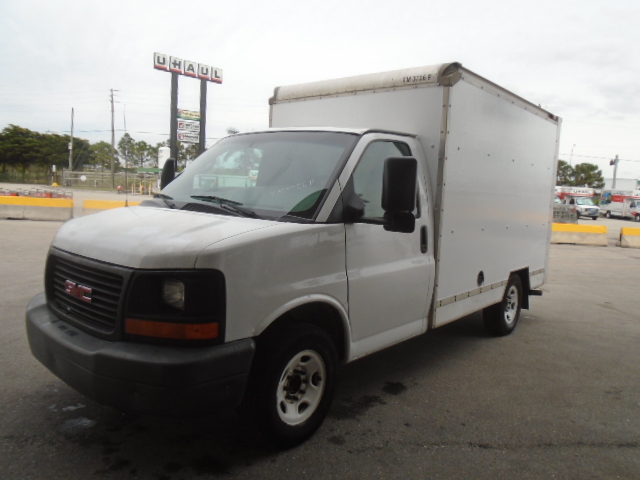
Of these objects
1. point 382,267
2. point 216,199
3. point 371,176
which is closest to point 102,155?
point 216,199

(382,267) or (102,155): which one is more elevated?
(102,155)

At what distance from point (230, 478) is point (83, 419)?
4.20ft

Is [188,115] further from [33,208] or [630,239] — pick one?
[630,239]

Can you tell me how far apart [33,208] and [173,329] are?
1666 centimetres

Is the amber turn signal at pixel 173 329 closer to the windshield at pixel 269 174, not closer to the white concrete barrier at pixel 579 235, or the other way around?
the windshield at pixel 269 174

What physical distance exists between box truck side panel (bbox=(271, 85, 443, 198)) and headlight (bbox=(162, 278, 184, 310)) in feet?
7.95

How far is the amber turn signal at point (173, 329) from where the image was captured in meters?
2.67

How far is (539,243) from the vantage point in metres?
6.68

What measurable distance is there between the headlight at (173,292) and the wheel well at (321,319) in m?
0.64

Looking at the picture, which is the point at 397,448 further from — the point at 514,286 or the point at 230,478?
the point at 514,286

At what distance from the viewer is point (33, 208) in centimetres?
1683

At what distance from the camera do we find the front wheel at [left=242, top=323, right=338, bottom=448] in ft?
9.82

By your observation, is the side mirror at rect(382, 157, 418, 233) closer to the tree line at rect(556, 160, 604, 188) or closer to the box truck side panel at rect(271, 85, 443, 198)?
the box truck side panel at rect(271, 85, 443, 198)

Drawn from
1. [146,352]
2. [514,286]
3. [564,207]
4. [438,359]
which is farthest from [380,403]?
[564,207]
